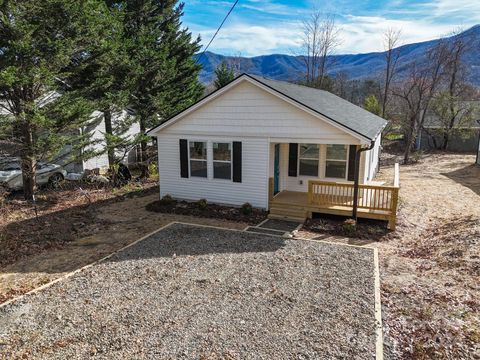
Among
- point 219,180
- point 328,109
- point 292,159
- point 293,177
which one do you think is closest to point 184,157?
point 219,180

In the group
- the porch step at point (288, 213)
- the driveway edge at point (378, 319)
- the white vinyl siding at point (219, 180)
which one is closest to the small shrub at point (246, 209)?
the white vinyl siding at point (219, 180)

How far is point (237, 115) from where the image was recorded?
11836 mm

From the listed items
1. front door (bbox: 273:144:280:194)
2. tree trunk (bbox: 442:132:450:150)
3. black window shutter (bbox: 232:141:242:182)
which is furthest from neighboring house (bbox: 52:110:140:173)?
tree trunk (bbox: 442:132:450:150)

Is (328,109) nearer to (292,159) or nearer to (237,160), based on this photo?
(292,159)

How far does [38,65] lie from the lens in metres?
12.2

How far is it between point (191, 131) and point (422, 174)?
16115 millimetres

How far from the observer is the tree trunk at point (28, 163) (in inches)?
496

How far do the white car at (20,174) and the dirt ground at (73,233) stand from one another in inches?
61.2

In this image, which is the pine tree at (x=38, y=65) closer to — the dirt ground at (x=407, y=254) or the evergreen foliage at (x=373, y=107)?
the dirt ground at (x=407, y=254)

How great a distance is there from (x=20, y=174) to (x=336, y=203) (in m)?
13.5

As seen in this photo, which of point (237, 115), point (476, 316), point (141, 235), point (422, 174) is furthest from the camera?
point (422, 174)

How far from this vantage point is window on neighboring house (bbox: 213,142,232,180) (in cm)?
1227

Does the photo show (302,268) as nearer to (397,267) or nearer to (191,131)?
(397,267)

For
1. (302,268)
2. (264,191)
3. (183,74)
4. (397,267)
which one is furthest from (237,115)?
(183,74)
